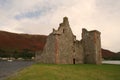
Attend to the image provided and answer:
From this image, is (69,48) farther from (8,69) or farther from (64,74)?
(64,74)

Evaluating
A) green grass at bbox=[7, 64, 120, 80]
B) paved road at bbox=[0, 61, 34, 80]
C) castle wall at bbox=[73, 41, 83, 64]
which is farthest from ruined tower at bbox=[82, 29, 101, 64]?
green grass at bbox=[7, 64, 120, 80]

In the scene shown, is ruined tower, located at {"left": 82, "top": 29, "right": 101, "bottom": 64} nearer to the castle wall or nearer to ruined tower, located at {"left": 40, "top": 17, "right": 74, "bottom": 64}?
the castle wall

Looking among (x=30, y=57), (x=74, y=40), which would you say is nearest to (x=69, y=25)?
(x=74, y=40)

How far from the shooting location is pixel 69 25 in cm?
6750

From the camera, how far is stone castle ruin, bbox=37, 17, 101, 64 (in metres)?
61.8

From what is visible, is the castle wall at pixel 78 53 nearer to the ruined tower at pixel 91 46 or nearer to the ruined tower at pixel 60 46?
the ruined tower at pixel 91 46

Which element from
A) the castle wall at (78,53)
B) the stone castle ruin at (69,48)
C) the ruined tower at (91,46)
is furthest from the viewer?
the ruined tower at (91,46)

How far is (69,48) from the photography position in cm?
6531

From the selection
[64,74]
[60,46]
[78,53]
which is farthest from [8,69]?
[64,74]

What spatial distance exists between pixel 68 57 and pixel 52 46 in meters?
5.58

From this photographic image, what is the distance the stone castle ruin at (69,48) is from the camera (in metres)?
61.8

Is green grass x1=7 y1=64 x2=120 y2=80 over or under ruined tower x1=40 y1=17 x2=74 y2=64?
under

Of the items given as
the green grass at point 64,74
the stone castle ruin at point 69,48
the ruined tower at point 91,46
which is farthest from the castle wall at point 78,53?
the green grass at point 64,74

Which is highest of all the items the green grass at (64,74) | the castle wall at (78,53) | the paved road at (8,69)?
the castle wall at (78,53)
